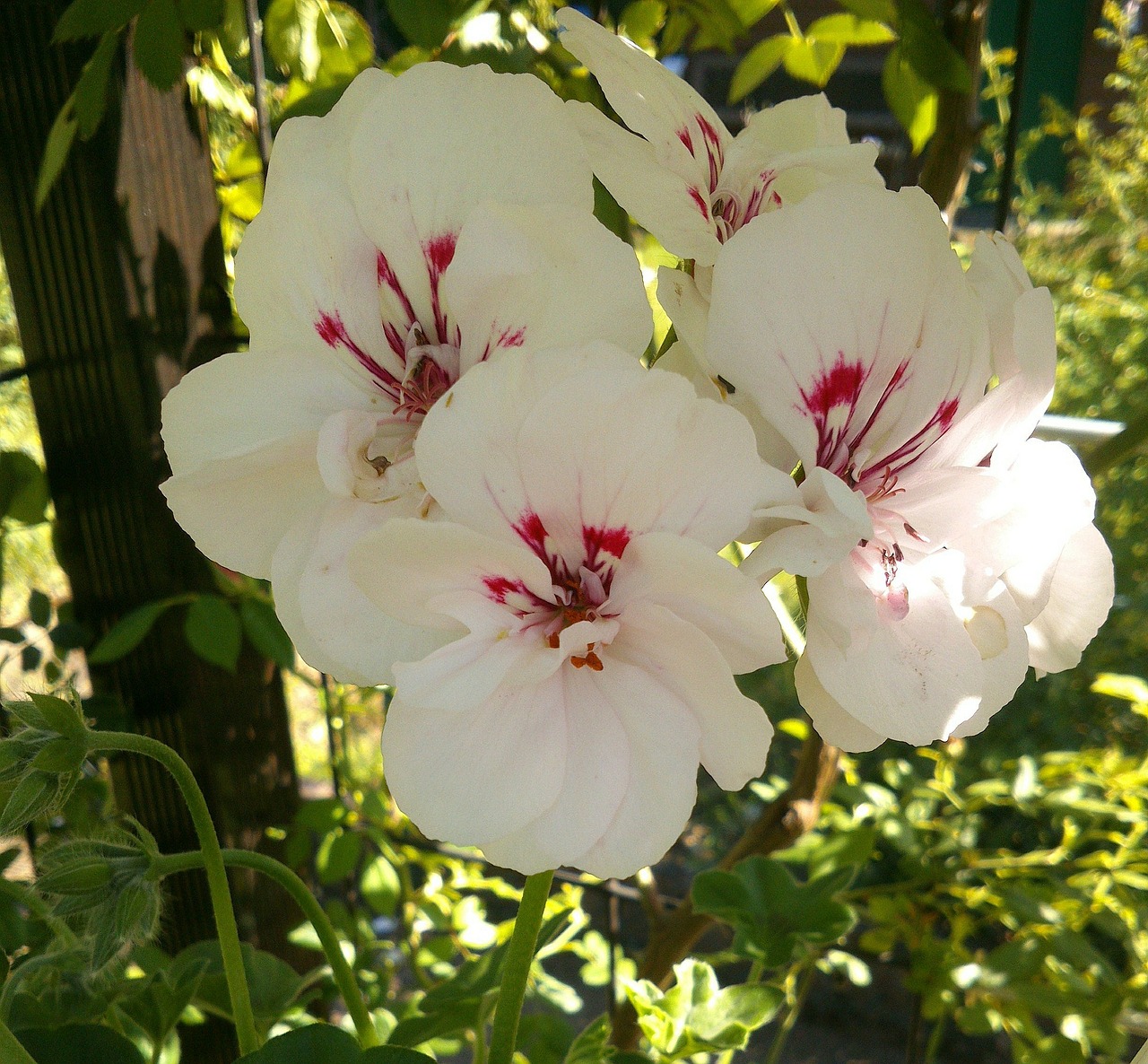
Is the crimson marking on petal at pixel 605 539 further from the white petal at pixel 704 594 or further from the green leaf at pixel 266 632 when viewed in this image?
the green leaf at pixel 266 632

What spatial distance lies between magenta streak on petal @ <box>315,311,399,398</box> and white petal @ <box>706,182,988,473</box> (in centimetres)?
14

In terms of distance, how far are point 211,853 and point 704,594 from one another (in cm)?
29

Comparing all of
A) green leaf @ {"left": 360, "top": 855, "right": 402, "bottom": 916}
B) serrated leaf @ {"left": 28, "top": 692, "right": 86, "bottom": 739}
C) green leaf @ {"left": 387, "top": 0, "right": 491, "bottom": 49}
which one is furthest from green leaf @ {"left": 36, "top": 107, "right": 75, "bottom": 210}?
green leaf @ {"left": 360, "top": 855, "right": 402, "bottom": 916}

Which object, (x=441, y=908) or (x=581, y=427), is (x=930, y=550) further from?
(x=441, y=908)

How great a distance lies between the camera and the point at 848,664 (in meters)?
0.37

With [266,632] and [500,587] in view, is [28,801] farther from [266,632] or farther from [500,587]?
[266,632]

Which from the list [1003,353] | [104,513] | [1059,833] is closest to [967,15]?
[1003,353]

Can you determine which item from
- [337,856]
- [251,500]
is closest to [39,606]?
[337,856]

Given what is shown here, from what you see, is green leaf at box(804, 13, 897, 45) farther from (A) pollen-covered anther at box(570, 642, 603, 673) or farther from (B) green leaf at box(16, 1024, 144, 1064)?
(B) green leaf at box(16, 1024, 144, 1064)

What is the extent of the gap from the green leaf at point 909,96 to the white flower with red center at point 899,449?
0.50 m

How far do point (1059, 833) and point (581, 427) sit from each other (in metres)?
1.87

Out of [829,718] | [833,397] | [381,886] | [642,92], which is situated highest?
[642,92]

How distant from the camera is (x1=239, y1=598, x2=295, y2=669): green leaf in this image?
945mm

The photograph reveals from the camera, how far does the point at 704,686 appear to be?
36cm
